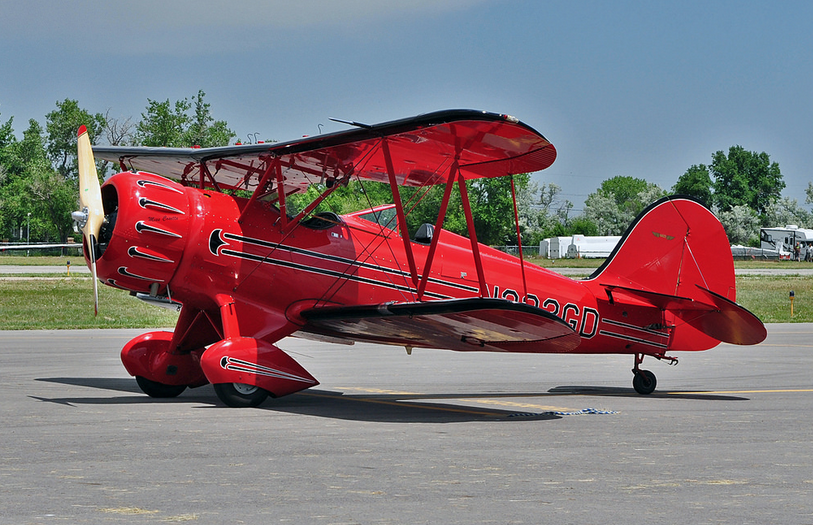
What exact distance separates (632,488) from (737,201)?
482 feet

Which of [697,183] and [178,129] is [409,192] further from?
[697,183]

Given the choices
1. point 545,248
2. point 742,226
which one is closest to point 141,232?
point 545,248

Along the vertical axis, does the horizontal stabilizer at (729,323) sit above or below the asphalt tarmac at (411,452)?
above

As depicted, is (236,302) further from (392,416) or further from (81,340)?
(81,340)

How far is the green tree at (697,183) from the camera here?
14175 cm

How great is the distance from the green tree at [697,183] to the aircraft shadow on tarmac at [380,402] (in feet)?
440

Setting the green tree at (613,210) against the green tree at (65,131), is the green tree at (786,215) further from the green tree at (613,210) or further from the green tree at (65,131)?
the green tree at (65,131)

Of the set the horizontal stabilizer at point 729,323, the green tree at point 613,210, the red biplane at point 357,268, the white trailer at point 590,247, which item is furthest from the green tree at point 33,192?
the horizontal stabilizer at point 729,323

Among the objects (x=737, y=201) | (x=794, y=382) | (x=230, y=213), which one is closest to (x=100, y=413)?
(x=230, y=213)

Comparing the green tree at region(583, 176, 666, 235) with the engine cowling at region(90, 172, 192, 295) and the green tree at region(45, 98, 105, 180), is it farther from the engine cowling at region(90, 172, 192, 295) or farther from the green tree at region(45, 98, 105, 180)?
the engine cowling at region(90, 172, 192, 295)

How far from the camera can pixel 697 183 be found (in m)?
143

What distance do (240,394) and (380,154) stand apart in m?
3.55

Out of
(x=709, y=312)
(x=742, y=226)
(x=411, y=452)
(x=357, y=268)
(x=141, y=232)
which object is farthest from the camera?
(x=742, y=226)

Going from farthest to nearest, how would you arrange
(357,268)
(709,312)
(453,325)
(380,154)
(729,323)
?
(709,312)
(729,323)
(380,154)
(357,268)
(453,325)
